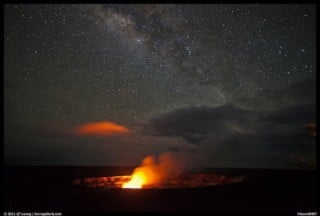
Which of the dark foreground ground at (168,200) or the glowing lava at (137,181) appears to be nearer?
the dark foreground ground at (168,200)

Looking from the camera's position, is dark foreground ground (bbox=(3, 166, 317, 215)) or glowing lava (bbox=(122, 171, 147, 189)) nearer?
dark foreground ground (bbox=(3, 166, 317, 215))

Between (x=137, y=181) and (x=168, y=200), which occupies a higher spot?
(x=137, y=181)

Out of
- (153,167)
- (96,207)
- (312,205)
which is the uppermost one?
(153,167)

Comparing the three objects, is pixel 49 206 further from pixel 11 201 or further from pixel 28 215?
pixel 11 201

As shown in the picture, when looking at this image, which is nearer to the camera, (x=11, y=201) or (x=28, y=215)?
(x=28, y=215)

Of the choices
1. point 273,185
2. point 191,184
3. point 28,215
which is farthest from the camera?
point 191,184

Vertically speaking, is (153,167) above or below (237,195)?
above

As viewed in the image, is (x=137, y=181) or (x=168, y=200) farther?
(x=137, y=181)

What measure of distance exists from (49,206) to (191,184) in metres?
19.8

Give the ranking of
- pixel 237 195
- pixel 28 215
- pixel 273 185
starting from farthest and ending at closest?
pixel 273 185
pixel 237 195
pixel 28 215

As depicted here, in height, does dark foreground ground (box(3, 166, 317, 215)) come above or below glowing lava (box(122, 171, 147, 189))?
below

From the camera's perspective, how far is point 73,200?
18578mm

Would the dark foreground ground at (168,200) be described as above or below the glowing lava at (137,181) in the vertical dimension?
below

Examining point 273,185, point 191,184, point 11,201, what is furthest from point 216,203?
point 191,184
